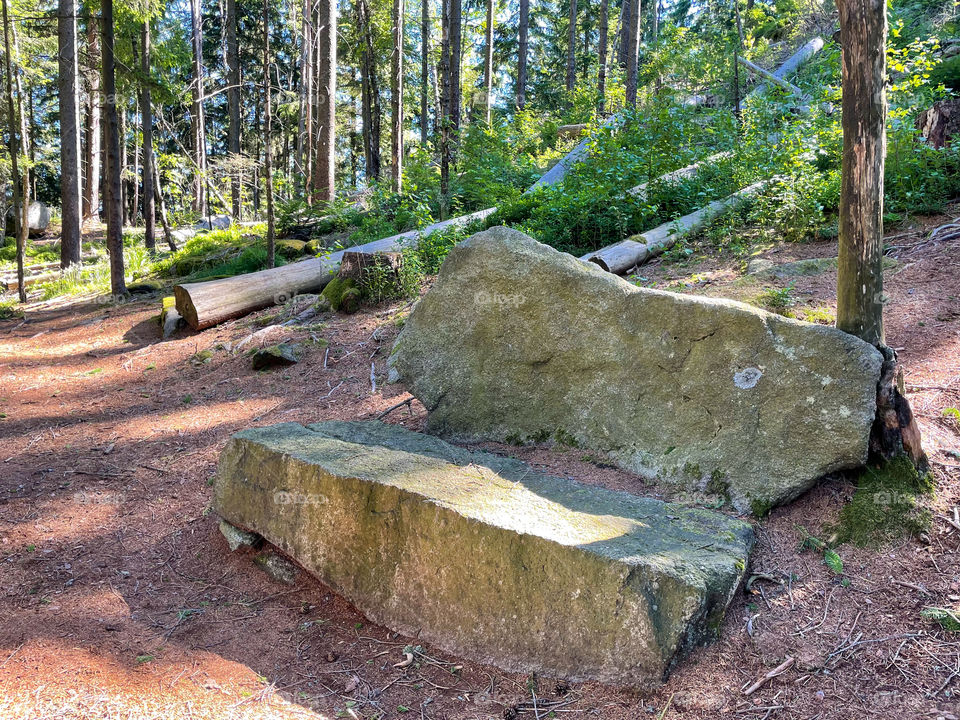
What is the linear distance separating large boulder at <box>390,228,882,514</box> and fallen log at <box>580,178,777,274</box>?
3.40 m

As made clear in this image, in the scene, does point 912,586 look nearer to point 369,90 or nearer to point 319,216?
point 319,216

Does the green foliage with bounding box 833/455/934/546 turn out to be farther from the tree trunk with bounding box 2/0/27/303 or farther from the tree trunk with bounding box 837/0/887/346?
the tree trunk with bounding box 2/0/27/303

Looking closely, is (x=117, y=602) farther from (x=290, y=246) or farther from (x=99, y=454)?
(x=290, y=246)

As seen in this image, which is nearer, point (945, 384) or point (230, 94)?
point (945, 384)

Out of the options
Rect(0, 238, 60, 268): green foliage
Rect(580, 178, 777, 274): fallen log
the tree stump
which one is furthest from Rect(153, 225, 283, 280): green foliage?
the tree stump

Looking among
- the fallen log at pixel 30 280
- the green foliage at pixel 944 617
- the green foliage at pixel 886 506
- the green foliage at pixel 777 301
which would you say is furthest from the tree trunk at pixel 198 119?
the green foliage at pixel 944 617

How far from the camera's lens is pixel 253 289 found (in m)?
10.3

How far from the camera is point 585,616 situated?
3.01m

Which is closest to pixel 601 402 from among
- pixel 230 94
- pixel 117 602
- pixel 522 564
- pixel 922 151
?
pixel 522 564

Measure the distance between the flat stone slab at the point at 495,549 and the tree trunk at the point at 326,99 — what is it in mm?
12209

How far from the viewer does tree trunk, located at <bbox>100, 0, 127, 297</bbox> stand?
11.4 meters

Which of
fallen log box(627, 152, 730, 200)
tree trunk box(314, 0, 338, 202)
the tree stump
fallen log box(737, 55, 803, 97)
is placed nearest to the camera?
the tree stump

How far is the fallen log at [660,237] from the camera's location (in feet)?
27.3

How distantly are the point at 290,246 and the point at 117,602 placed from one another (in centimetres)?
1014
